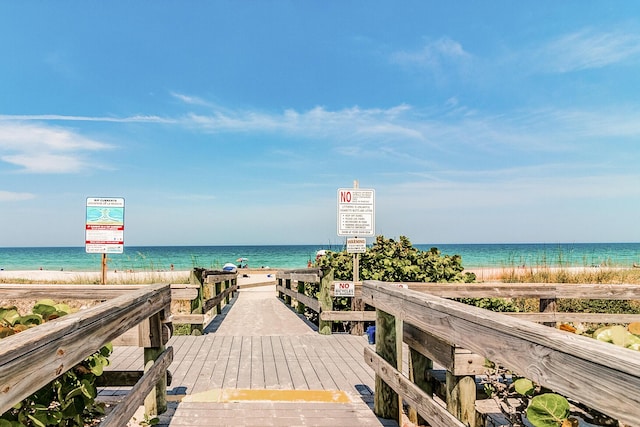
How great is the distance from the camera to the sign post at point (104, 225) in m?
8.38

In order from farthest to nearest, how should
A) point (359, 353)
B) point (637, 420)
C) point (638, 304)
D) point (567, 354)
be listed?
point (638, 304) < point (359, 353) < point (567, 354) < point (637, 420)

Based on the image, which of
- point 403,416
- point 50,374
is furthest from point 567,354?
point 403,416

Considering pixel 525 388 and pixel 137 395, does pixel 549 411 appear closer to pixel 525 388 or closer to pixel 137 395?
pixel 525 388

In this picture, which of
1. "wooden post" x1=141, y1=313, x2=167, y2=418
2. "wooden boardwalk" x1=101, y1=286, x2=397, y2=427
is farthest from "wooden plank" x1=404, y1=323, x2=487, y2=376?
"wooden post" x1=141, y1=313, x2=167, y2=418

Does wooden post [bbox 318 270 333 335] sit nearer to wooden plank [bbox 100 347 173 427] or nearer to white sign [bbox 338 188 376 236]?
white sign [bbox 338 188 376 236]

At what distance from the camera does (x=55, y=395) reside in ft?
7.96

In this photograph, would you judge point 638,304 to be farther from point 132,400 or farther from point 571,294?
point 132,400

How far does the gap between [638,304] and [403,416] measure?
931 cm

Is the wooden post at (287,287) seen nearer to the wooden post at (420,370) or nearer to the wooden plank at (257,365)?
the wooden plank at (257,365)

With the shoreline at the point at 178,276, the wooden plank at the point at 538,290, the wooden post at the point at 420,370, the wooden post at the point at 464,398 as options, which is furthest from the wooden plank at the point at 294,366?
the shoreline at the point at 178,276

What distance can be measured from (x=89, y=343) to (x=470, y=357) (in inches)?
73.0

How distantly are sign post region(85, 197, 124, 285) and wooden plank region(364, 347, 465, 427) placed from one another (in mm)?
5821

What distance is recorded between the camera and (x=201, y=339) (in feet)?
24.9

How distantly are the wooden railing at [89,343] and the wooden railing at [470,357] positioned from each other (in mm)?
1708
